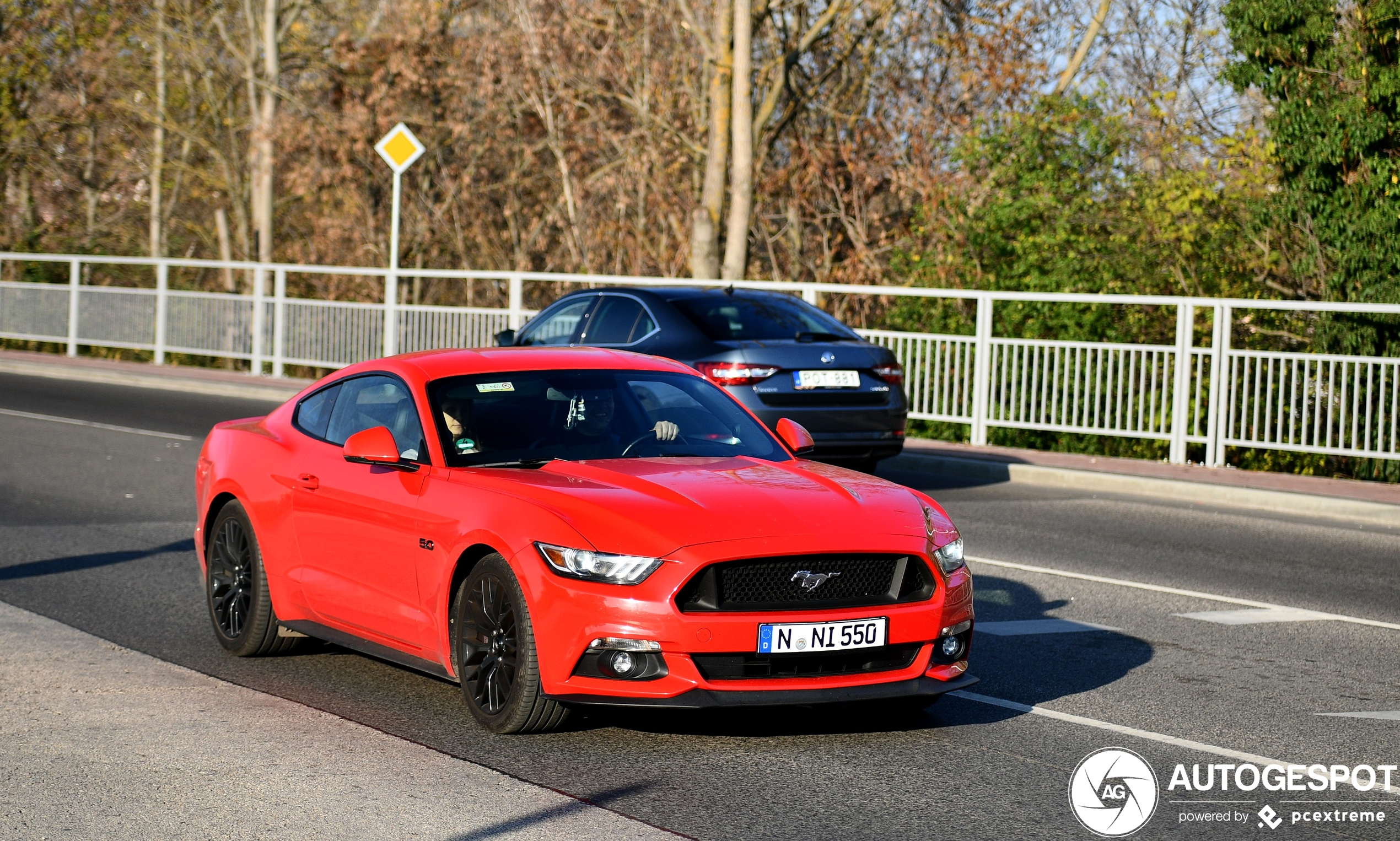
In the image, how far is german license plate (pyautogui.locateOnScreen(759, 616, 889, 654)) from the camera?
5.65 meters

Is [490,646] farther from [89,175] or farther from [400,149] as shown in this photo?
[89,175]

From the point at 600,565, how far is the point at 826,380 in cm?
765

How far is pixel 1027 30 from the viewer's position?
95.3 feet

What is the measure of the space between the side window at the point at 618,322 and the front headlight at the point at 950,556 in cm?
752

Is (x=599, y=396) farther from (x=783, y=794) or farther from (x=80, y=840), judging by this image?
(x=80, y=840)

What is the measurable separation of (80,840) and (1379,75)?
15023mm

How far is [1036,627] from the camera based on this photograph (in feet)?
27.6

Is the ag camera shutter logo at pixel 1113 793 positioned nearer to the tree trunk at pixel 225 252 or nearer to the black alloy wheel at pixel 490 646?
the black alloy wheel at pixel 490 646

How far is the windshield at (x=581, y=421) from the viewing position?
6707mm

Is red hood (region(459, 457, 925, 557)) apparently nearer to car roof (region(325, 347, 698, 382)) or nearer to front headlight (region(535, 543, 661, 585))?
front headlight (region(535, 543, 661, 585))

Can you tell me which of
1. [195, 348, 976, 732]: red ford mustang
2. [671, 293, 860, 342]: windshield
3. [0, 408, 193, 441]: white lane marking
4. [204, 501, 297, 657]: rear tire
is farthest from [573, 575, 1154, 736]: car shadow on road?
[0, 408, 193, 441]: white lane marking

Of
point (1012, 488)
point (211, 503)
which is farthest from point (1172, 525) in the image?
point (211, 503)

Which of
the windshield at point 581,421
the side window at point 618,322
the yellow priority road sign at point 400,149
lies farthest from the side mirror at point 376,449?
the yellow priority road sign at point 400,149

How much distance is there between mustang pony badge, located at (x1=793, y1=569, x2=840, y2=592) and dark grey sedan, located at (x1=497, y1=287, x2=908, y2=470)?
675 centimetres
